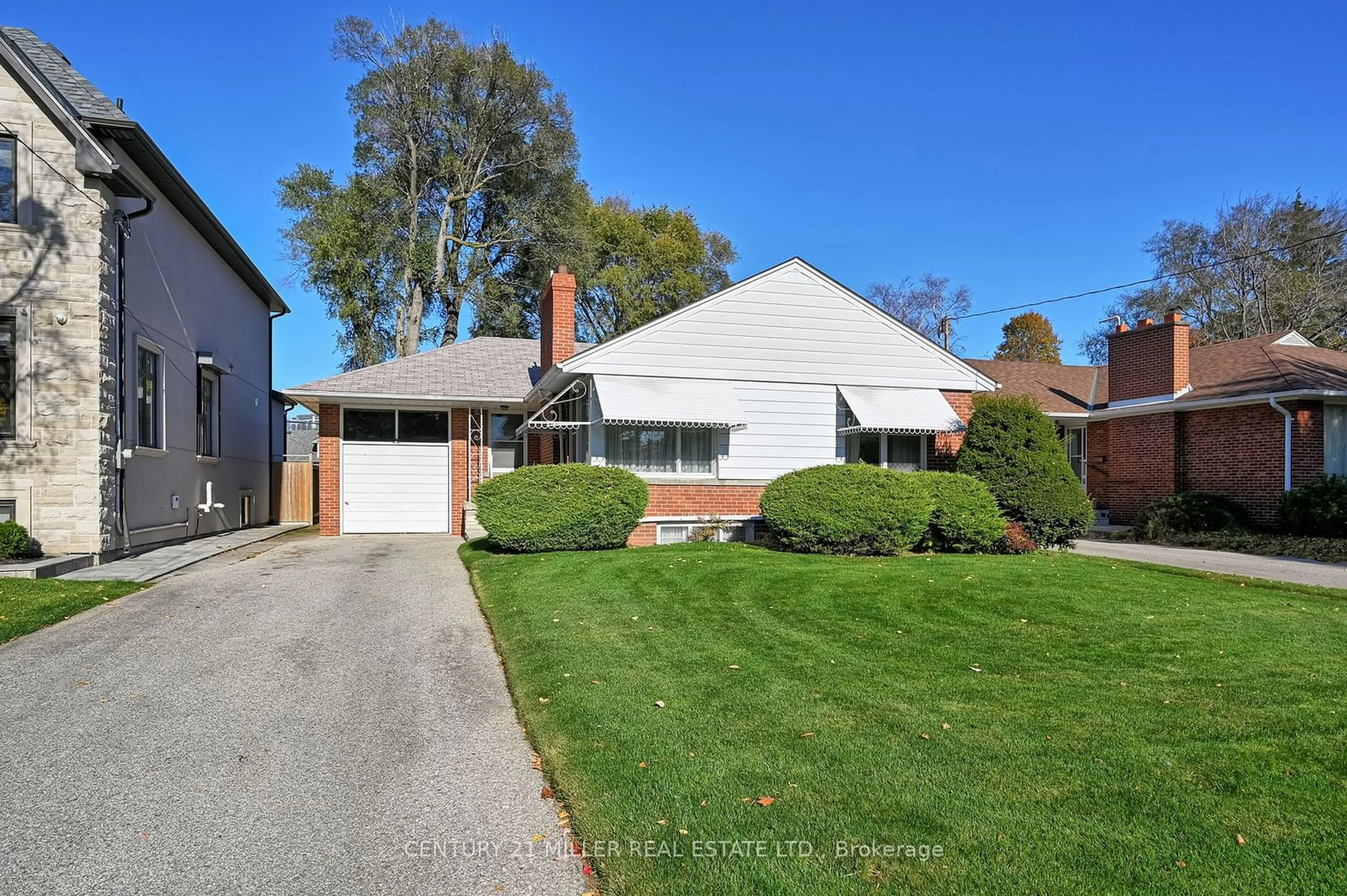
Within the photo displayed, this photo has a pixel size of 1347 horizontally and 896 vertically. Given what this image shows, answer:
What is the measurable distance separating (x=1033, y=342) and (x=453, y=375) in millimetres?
39410

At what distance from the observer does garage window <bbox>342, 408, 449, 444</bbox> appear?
17.1 meters

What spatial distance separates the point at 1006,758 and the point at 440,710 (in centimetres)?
345

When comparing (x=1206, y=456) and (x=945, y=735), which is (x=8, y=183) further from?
(x=1206, y=456)

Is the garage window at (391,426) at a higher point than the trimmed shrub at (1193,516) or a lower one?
higher

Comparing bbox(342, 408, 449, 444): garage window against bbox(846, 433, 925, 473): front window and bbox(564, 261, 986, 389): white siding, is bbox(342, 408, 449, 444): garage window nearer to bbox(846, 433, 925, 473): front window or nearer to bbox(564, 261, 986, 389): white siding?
bbox(564, 261, 986, 389): white siding

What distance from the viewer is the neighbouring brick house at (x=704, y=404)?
45.7ft

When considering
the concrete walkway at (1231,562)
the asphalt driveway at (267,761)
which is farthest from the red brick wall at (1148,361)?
the asphalt driveway at (267,761)

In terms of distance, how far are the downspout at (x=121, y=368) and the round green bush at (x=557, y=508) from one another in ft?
17.2

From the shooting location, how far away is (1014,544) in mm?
12828

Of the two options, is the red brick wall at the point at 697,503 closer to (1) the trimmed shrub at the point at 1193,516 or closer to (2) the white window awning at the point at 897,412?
(2) the white window awning at the point at 897,412

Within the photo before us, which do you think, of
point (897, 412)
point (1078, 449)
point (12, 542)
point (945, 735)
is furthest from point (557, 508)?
point (1078, 449)

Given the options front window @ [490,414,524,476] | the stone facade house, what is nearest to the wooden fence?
front window @ [490,414,524,476]

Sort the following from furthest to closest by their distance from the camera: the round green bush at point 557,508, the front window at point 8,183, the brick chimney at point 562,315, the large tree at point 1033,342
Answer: the large tree at point 1033,342 → the brick chimney at point 562,315 → the round green bush at point 557,508 → the front window at point 8,183

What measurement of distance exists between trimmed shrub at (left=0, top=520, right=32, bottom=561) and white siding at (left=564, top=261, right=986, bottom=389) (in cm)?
816
